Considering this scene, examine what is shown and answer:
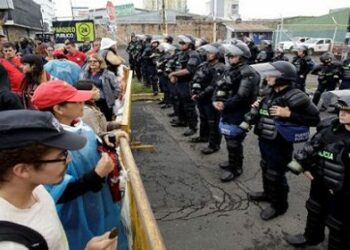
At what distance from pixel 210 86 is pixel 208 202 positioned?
2315 millimetres

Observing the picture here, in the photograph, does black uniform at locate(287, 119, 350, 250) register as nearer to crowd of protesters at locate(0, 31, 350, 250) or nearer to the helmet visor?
crowd of protesters at locate(0, 31, 350, 250)

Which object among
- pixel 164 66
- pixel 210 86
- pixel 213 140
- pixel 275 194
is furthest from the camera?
pixel 164 66

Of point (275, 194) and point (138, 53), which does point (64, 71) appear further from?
point (138, 53)

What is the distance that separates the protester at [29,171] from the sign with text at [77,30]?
1284cm

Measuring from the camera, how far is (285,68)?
3.69 meters

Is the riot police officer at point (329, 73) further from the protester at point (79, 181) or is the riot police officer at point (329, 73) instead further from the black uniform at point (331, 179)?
the protester at point (79, 181)

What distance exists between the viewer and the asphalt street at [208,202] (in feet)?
12.3

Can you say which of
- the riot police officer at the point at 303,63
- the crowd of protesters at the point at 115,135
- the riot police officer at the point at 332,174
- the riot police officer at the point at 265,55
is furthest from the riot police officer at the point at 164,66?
the riot police officer at the point at 332,174

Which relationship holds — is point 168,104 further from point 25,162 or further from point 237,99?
point 25,162

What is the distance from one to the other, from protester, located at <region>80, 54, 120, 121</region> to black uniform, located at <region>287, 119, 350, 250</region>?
281 centimetres

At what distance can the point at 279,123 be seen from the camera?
3707 mm

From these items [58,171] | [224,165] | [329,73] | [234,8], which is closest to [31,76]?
[224,165]

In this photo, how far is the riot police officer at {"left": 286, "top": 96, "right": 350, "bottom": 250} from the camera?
109 inches

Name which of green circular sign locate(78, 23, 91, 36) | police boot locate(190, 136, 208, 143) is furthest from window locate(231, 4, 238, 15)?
police boot locate(190, 136, 208, 143)
